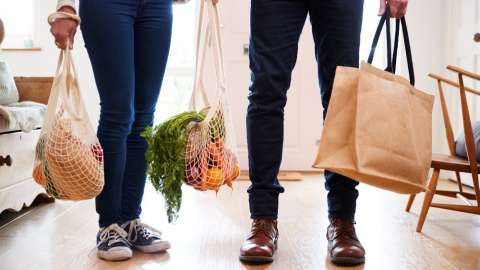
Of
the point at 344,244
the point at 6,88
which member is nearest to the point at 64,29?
the point at 344,244

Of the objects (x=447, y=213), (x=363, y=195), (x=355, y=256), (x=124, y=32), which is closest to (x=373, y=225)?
(x=447, y=213)

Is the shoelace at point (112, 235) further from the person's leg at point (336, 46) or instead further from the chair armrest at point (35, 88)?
the chair armrest at point (35, 88)

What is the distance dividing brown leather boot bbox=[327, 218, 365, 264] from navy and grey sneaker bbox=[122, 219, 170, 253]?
483 millimetres

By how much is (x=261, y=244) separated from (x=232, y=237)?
14.3 inches

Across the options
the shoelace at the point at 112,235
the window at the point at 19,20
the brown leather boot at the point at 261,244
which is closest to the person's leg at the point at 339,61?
the brown leather boot at the point at 261,244

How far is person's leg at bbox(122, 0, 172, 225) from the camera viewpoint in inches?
57.5

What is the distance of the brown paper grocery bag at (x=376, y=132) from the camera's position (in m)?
1.04

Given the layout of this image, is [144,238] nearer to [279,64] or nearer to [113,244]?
[113,244]

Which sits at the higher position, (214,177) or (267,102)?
(267,102)

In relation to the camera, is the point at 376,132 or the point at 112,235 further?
the point at 112,235

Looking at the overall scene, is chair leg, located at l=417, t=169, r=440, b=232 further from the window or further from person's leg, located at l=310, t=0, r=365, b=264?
the window

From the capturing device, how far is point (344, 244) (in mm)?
1368

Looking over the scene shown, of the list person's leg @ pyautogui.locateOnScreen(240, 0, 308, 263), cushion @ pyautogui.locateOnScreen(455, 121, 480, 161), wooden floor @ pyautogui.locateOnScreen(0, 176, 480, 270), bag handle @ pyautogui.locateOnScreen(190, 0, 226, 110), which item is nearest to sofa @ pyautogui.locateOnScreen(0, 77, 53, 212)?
wooden floor @ pyautogui.locateOnScreen(0, 176, 480, 270)

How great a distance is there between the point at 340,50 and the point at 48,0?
3215 millimetres
